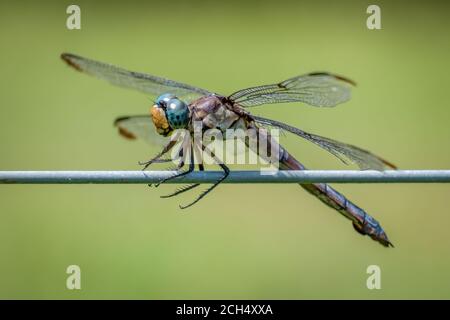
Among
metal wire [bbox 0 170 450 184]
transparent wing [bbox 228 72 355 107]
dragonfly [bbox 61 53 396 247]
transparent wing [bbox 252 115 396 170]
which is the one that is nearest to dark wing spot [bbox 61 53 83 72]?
dragonfly [bbox 61 53 396 247]

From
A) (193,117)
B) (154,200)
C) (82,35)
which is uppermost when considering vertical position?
(82,35)

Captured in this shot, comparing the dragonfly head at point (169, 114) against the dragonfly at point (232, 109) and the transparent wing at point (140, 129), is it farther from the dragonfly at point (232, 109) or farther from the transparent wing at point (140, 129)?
the transparent wing at point (140, 129)

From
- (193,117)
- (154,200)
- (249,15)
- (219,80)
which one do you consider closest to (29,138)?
(154,200)

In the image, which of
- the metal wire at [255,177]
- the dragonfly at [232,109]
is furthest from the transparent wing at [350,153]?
the metal wire at [255,177]

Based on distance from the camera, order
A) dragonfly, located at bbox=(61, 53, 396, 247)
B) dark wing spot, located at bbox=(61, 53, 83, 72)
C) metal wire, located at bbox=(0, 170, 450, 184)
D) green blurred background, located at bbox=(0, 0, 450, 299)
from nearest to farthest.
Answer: metal wire, located at bbox=(0, 170, 450, 184) < dragonfly, located at bbox=(61, 53, 396, 247) < dark wing spot, located at bbox=(61, 53, 83, 72) < green blurred background, located at bbox=(0, 0, 450, 299)

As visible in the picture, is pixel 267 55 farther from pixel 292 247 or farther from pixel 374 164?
pixel 374 164

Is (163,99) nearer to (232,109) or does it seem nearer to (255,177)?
(232,109)

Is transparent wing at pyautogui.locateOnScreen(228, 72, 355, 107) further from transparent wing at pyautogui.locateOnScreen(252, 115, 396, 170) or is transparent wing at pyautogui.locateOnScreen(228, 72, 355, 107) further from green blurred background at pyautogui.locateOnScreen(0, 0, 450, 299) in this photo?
green blurred background at pyautogui.locateOnScreen(0, 0, 450, 299)
